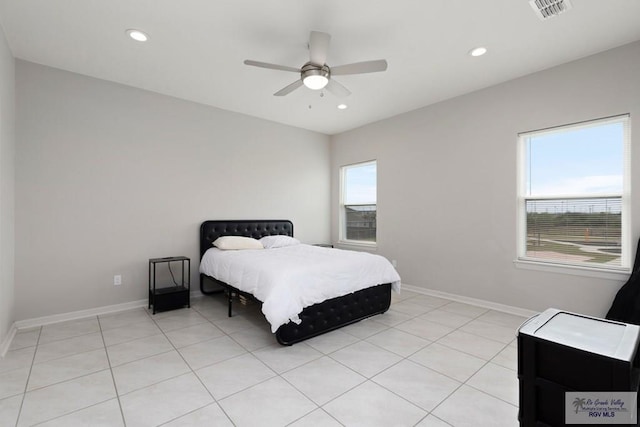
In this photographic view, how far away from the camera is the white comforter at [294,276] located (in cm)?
262

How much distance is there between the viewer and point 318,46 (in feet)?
8.21

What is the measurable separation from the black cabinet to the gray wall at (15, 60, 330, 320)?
14cm

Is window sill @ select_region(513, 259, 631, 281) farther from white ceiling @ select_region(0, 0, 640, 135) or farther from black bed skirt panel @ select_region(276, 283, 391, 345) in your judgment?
white ceiling @ select_region(0, 0, 640, 135)

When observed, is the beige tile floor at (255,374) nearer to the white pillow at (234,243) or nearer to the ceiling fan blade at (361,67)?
the white pillow at (234,243)

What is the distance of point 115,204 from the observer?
12.0ft

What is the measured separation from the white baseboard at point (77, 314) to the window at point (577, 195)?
195 inches

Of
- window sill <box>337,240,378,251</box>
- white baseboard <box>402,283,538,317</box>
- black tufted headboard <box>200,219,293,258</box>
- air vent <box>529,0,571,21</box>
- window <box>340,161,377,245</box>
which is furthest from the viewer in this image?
window <box>340,161,377,245</box>

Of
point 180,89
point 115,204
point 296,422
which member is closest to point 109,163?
point 115,204

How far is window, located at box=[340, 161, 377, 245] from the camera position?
5.45 metres

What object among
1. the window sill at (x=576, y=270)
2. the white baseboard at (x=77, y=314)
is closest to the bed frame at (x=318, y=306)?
the white baseboard at (x=77, y=314)

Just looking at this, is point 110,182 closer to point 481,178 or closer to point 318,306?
point 318,306

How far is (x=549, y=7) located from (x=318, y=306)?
3.18 m

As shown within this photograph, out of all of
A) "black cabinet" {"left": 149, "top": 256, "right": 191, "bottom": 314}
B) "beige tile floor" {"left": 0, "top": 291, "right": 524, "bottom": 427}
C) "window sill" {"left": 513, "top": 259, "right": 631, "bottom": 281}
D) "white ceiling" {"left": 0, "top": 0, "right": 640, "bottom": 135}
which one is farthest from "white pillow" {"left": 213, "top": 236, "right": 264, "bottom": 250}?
"window sill" {"left": 513, "top": 259, "right": 631, "bottom": 281}

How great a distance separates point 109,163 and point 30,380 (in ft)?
7.95
